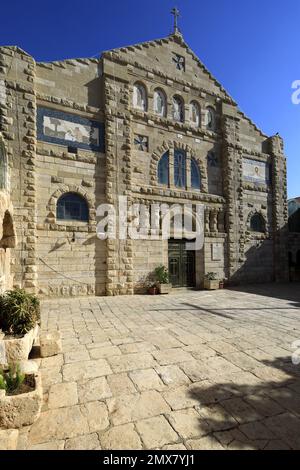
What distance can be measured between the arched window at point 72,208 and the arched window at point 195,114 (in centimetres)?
795

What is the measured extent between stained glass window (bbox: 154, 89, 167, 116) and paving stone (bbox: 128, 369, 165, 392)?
12.6 metres

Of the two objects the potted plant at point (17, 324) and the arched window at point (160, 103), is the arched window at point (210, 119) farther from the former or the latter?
the potted plant at point (17, 324)

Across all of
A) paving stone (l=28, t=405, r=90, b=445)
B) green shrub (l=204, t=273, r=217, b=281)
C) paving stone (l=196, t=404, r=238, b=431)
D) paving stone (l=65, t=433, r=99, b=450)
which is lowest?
paving stone (l=196, t=404, r=238, b=431)

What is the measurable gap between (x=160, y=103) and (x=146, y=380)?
13336 millimetres

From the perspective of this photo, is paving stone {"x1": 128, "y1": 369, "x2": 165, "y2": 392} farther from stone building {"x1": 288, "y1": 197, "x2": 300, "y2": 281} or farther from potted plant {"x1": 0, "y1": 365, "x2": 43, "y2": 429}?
stone building {"x1": 288, "y1": 197, "x2": 300, "y2": 281}

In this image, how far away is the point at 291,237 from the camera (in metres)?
17.6

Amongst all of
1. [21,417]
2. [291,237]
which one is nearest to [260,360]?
[21,417]

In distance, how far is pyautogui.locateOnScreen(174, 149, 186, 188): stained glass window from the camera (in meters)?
13.6

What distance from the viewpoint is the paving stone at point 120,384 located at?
352 cm

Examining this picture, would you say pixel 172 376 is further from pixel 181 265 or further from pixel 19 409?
pixel 181 265

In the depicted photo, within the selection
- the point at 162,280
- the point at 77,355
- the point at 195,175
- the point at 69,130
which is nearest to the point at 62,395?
the point at 77,355

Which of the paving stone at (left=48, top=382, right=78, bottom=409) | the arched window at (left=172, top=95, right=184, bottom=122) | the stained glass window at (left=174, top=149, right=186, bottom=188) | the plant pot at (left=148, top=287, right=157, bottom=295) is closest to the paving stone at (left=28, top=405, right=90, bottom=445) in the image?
the paving stone at (left=48, top=382, right=78, bottom=409)
